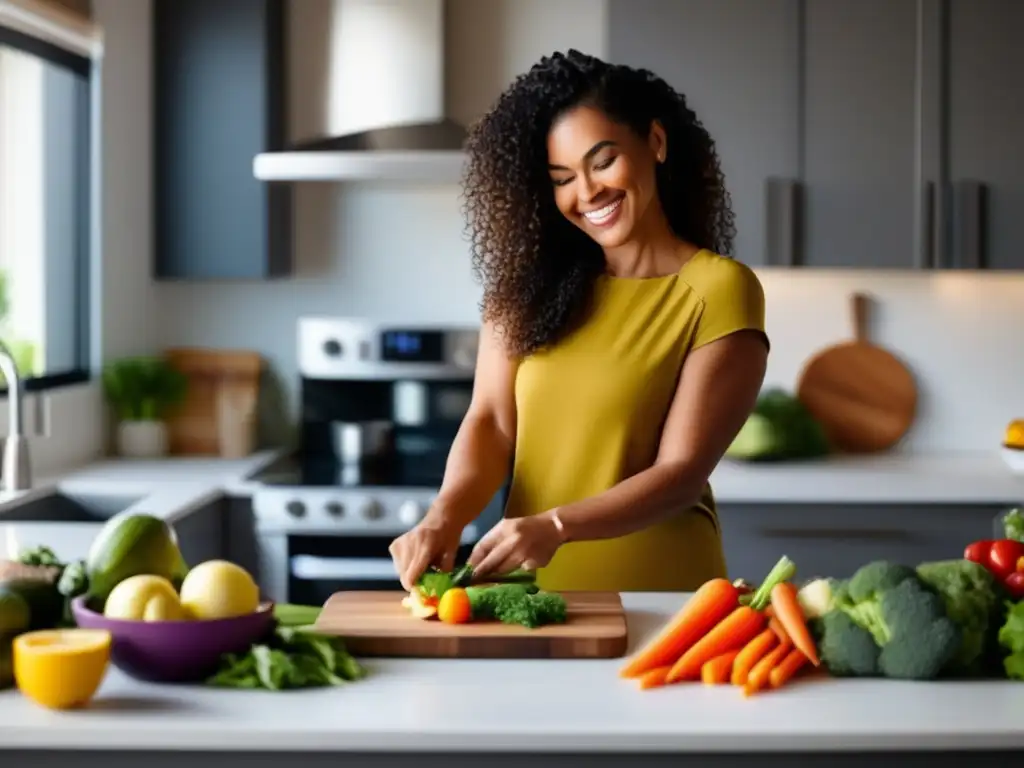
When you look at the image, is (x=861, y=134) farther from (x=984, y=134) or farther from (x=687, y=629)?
(x=687, y=629)

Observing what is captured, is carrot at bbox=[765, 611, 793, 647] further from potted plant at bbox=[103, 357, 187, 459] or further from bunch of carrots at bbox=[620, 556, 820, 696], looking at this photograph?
potted plant at bbox=[103, 357, 187, 459]

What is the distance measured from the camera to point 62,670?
4.57 ft

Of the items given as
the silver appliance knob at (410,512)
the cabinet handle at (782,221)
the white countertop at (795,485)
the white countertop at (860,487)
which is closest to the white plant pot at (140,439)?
the white countertop at (795,485)

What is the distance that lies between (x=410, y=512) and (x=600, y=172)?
1388 mm

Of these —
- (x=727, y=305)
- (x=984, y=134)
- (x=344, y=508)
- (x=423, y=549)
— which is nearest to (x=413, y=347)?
(x=344, y=508)

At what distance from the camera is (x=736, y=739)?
1343mm

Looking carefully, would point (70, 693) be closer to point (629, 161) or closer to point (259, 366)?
point (629, 161)

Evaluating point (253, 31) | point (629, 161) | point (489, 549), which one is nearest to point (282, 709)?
point (489, 549)

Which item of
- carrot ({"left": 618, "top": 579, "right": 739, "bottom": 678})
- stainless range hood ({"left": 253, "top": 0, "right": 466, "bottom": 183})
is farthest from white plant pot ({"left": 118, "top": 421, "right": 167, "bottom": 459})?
carrot ({"left": 618, "top": 579, "right": 739, "bottom": 678})

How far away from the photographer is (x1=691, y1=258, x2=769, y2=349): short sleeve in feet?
6.49

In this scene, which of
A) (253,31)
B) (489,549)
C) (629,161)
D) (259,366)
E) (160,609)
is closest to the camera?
(160,609)

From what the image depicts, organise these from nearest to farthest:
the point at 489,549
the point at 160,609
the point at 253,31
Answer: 1. the point at 160,609
2. the point at 489,549
3. the point at 253,31

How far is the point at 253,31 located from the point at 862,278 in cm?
175

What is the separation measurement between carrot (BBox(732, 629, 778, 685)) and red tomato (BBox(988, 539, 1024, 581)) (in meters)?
0.29
